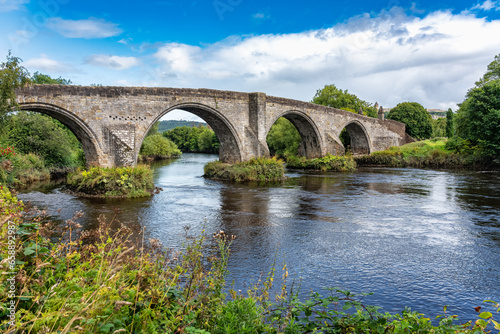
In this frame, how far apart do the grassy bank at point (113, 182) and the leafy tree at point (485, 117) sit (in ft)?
72.4

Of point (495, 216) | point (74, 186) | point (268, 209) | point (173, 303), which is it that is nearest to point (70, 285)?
point (173, 303)

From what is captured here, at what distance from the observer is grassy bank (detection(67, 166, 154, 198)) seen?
1330 cm

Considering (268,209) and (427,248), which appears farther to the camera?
(268,209)

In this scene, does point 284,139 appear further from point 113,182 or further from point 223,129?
point 113,182

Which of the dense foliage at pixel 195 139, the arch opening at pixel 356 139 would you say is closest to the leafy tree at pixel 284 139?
the arch opening at pixel 356 139

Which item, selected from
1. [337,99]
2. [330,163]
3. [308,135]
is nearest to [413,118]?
[337,99]

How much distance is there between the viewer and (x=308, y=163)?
26.6m

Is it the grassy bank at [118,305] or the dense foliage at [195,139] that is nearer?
the grassy bank at [118,305]

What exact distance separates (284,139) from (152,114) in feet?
67.7

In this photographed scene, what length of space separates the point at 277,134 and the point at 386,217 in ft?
89.8

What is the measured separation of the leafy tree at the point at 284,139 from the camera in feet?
111

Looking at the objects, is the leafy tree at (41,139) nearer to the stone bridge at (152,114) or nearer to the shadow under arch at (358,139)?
the stone bridge at (152,114)

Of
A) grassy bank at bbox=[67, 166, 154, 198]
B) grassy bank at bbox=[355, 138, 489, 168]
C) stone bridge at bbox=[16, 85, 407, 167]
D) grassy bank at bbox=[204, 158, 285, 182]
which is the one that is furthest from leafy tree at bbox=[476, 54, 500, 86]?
grassy bank at bbox=[67, 166, 154, 198]

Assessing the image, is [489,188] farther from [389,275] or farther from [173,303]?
[173,303]
